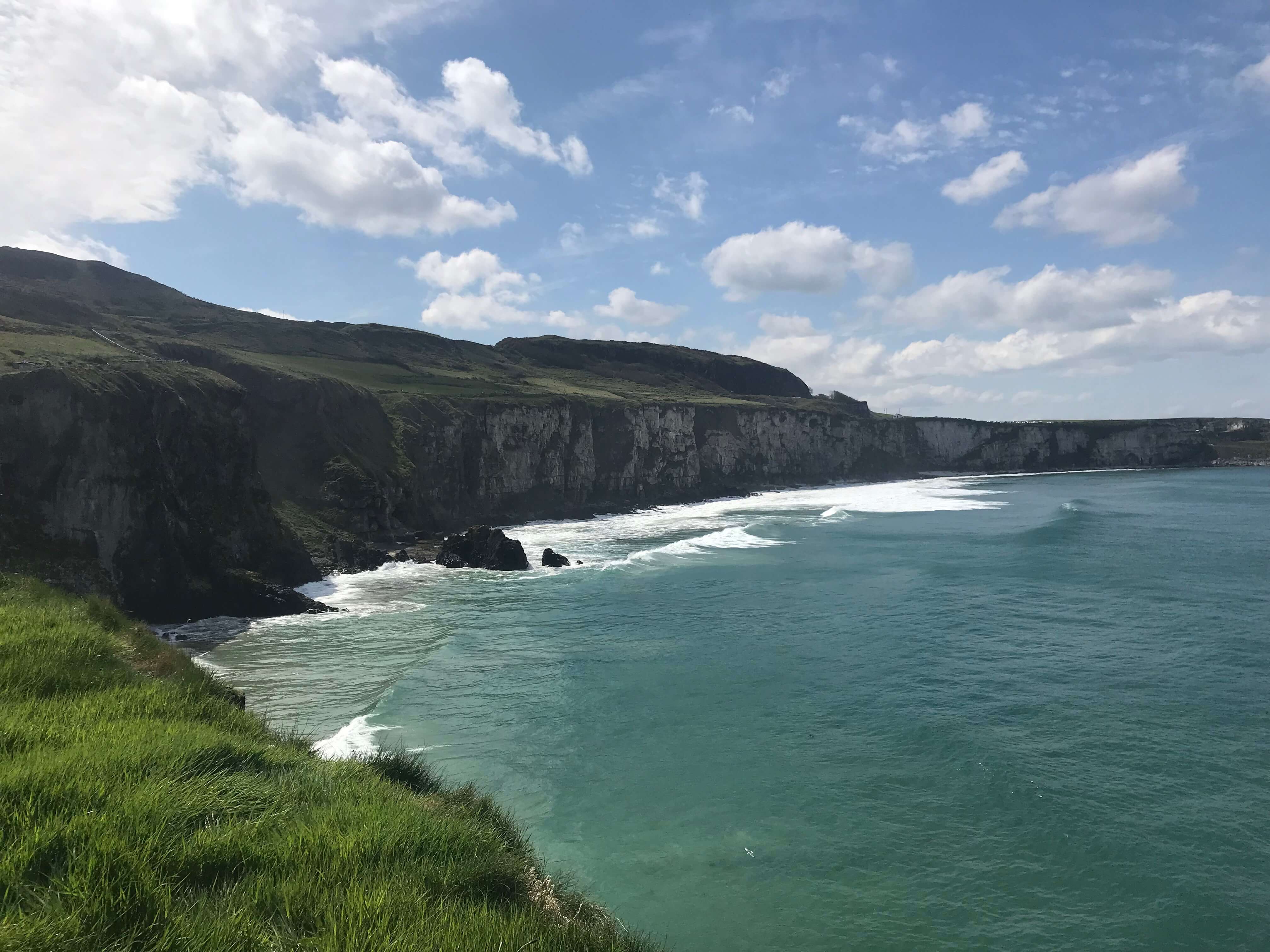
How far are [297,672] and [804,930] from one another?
66.3 feet

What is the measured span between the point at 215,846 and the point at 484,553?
45124mm

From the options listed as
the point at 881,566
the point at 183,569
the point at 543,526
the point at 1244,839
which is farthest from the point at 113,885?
the point at 543,526

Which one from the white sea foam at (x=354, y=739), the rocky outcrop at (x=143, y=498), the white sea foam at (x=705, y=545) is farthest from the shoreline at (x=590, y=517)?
the white sea foam at (x=705, y=545)

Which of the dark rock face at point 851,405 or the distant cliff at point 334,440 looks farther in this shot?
the dark rock face at point 851,405

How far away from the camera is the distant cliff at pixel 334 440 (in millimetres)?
32656

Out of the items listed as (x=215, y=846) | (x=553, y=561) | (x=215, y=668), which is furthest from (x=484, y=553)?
(x=215, y=846)

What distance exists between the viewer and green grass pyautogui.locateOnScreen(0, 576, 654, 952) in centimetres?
464

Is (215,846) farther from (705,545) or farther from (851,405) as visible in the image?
(851,405)

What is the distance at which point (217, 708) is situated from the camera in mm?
9867

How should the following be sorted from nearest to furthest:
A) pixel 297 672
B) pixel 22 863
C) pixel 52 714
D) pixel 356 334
→ pixel 22 863, pixel 52 714, pixel 297 672, pixel 356 334

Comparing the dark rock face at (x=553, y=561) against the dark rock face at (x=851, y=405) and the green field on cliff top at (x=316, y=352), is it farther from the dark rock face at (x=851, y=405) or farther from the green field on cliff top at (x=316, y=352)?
the dark rock face at (x=851, y=405)

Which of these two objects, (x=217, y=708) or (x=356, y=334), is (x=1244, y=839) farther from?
(x=356, y=334)

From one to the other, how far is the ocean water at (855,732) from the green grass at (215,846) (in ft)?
16.4

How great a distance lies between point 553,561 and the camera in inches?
1943
